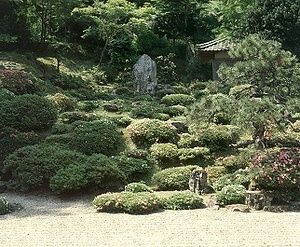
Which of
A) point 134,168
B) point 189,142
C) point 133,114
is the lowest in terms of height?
point 134,168

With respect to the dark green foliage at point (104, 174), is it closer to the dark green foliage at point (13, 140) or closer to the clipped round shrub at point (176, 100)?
the dark green foliage at point (13, 140)

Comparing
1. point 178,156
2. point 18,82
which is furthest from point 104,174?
point 18,82

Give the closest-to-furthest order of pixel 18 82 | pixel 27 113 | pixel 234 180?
pixel 234 180 < pixel 27 113 < pixel 18 82

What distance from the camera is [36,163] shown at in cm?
1195

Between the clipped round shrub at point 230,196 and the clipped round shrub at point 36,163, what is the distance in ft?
12.8

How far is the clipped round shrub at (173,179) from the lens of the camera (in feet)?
39.0

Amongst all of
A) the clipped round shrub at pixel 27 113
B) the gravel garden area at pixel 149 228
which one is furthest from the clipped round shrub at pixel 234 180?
the clipped round shrub at pixel 27 113

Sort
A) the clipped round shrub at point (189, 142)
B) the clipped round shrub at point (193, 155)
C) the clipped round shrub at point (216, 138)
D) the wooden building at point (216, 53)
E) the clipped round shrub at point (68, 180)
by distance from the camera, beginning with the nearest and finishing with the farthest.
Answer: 1. the clipped round shrub at point (68, 180)
2. the clipped round shrub at point (193, 155)
3. the clipped round shrub at point (216, 138)
4. the clipped round shrub at point (189, 142)
5. the wooden building at point (216, 53)

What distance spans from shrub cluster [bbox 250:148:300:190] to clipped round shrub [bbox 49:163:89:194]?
4156 millimetres

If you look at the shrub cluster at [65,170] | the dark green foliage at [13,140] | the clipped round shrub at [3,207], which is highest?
the dark green foliage at [13,140]

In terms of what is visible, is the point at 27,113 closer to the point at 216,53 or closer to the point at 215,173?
the point at 215,173

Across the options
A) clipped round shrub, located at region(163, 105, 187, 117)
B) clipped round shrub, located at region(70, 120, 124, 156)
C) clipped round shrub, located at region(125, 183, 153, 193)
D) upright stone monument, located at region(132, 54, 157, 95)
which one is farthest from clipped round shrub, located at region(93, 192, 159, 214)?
upright stone monument, located at region(132, 54, 157, 95)

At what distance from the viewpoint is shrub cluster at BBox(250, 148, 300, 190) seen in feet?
33.7

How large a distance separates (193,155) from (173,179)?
163cm
